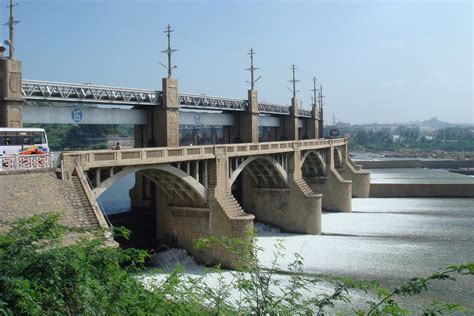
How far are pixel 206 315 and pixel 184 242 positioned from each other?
20.5 m

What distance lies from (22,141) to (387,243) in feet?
78.7

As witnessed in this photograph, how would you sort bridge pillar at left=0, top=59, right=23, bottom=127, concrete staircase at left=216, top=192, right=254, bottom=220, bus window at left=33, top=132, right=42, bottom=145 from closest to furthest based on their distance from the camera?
bus window at left=33, top=132, right=42, bottom=145 < bridge pillar at left=0, top=59, right=23, bottom=127 < concrete staircase at left=216, top=192, right=254, bottom=220

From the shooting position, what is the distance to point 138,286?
997cm

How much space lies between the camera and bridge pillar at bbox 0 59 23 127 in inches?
803

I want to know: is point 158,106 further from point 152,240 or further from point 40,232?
point 40,232

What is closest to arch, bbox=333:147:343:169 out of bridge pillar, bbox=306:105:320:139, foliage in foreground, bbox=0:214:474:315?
bridge pillar, bbox=306:105:320:139

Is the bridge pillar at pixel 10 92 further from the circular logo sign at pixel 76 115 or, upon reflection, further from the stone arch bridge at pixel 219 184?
the stone arch bridge at pixel 219 184

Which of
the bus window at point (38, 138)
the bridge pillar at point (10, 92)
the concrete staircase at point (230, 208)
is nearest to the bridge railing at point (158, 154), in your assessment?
the bus window at point (38, 138)

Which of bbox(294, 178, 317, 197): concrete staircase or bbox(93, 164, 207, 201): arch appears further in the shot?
bbox(294, 178, 317, 197): concrete staircase

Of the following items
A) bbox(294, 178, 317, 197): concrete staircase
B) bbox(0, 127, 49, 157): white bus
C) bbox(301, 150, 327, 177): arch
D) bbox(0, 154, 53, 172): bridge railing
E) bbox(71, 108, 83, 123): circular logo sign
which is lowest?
bbox(294, 178, 317, 197): concrete staircase

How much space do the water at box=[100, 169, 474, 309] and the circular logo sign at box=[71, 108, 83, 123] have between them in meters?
8.29

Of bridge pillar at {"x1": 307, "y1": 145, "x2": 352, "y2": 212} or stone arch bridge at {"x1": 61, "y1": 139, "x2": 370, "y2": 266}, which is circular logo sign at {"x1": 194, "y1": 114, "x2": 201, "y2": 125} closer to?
stone arch bridge at {"x1": 61, "y1": 139, "x2": 370, "y2": 266}

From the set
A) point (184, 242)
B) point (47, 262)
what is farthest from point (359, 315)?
point (184, 242)

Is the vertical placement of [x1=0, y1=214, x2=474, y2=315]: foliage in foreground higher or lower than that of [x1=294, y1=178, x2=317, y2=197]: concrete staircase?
higher
